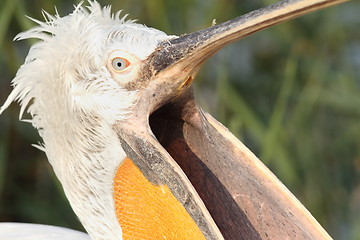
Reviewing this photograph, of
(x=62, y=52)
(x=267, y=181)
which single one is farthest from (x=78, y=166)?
(x=267, y=181)

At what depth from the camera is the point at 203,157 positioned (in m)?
1.71

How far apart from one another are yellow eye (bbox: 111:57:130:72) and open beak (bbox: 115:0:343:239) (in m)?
0.04

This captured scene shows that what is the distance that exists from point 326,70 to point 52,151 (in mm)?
1657

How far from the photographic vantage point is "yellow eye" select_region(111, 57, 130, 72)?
5.09ft

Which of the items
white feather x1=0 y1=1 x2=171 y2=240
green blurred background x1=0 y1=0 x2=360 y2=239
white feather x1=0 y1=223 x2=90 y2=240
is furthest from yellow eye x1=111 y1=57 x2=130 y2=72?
green blurred background x1=0 y1=0 x2=360 y2=239

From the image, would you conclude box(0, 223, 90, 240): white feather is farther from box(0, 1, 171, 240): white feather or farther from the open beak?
the open beak

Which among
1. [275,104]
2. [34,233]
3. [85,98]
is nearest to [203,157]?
[85,98]

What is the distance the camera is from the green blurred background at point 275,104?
114 inches

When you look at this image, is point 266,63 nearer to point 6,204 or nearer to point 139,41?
point 6,204

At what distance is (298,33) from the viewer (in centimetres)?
317

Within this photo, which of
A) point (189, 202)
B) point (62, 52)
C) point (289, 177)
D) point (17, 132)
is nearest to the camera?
point (189, 202)

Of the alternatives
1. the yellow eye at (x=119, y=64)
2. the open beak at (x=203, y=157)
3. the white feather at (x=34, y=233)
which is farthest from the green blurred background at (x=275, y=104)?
the yellow eye at (x=119, y=64)

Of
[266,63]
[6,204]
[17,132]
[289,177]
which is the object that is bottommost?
[6,204]

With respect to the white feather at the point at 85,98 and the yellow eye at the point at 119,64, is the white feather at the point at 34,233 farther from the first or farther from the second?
the yellow eye at the point at 119,64
